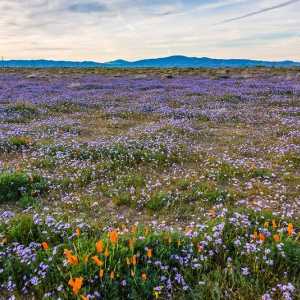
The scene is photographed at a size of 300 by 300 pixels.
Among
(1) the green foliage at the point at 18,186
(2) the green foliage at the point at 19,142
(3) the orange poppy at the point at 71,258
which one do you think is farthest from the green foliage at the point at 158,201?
(2) the green foliage at the point at 19,142

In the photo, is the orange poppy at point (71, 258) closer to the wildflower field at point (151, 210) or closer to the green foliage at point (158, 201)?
the wildflower field at point (151, 210)

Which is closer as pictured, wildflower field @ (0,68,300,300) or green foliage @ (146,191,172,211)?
wildflower field @ (0,68,300,300)

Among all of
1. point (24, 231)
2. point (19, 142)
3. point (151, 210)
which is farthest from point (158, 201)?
point (19, 142)

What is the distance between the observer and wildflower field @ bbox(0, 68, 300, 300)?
473 cm

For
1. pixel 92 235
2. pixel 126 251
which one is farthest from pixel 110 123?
pixel 126 251

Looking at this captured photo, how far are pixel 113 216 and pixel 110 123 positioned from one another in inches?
446

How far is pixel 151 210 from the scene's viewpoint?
7.64 metres

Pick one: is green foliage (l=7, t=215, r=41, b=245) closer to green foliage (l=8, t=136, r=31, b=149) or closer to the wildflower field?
the wildflower field

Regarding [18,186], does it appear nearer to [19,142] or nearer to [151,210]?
[151,210]

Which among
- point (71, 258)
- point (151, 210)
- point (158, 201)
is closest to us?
point (71, 258)

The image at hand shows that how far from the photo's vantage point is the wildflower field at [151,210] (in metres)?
4.73

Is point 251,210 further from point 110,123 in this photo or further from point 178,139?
point 110,123

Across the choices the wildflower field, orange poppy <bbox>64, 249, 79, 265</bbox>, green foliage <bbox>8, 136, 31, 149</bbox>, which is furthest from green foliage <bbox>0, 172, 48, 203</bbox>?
orange poppy <bbox>64, 249, 79, 265</bbox>

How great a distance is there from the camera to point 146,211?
300 inches
